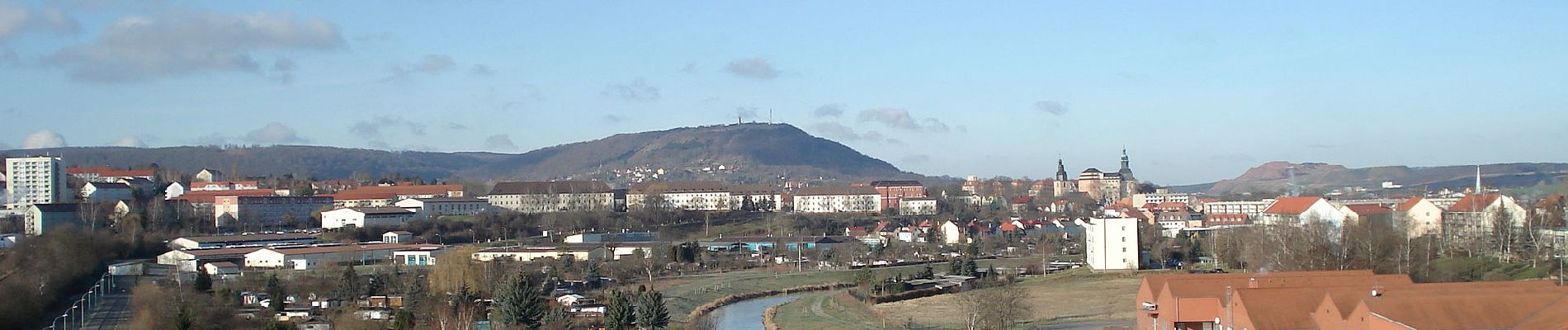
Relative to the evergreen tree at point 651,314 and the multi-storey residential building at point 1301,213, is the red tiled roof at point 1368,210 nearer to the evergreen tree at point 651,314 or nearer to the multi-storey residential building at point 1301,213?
the multi-storey residential building at point 1301,213

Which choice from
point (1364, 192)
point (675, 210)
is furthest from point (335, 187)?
point (1364, 192)

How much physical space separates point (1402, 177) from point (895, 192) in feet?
78.3

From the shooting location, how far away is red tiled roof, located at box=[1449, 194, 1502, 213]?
31.3m

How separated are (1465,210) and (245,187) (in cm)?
4942

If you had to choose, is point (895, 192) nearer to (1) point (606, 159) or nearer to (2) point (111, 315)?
(2) point (111, 315)

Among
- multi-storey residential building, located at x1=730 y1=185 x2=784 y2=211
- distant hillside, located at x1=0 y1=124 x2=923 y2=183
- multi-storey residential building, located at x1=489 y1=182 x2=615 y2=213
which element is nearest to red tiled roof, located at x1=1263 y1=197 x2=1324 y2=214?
multi-storey residential building, located at x1=489 y1=182 x2=615 y2=213

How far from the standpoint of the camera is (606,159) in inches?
6107

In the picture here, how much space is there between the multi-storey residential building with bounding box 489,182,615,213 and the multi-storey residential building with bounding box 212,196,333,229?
312 inches

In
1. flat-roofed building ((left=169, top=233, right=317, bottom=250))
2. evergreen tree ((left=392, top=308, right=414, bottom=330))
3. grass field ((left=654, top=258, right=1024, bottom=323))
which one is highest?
flat-roofed building ((left=169, top=233, right=317, bottom=250))

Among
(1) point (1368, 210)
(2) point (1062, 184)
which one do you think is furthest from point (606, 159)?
(1) point (1368, 210)

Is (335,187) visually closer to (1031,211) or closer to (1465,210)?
(1031,211)

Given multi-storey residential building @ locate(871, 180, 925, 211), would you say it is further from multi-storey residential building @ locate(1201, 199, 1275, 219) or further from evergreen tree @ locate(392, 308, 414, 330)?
evergreen tree @ locate(392, 308, 414, 330)

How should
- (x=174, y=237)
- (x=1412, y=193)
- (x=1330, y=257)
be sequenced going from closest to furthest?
(x=1330, y=257), (x=174, y=237), (x=1412, y=193)

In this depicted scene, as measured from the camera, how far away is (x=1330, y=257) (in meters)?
25.5
